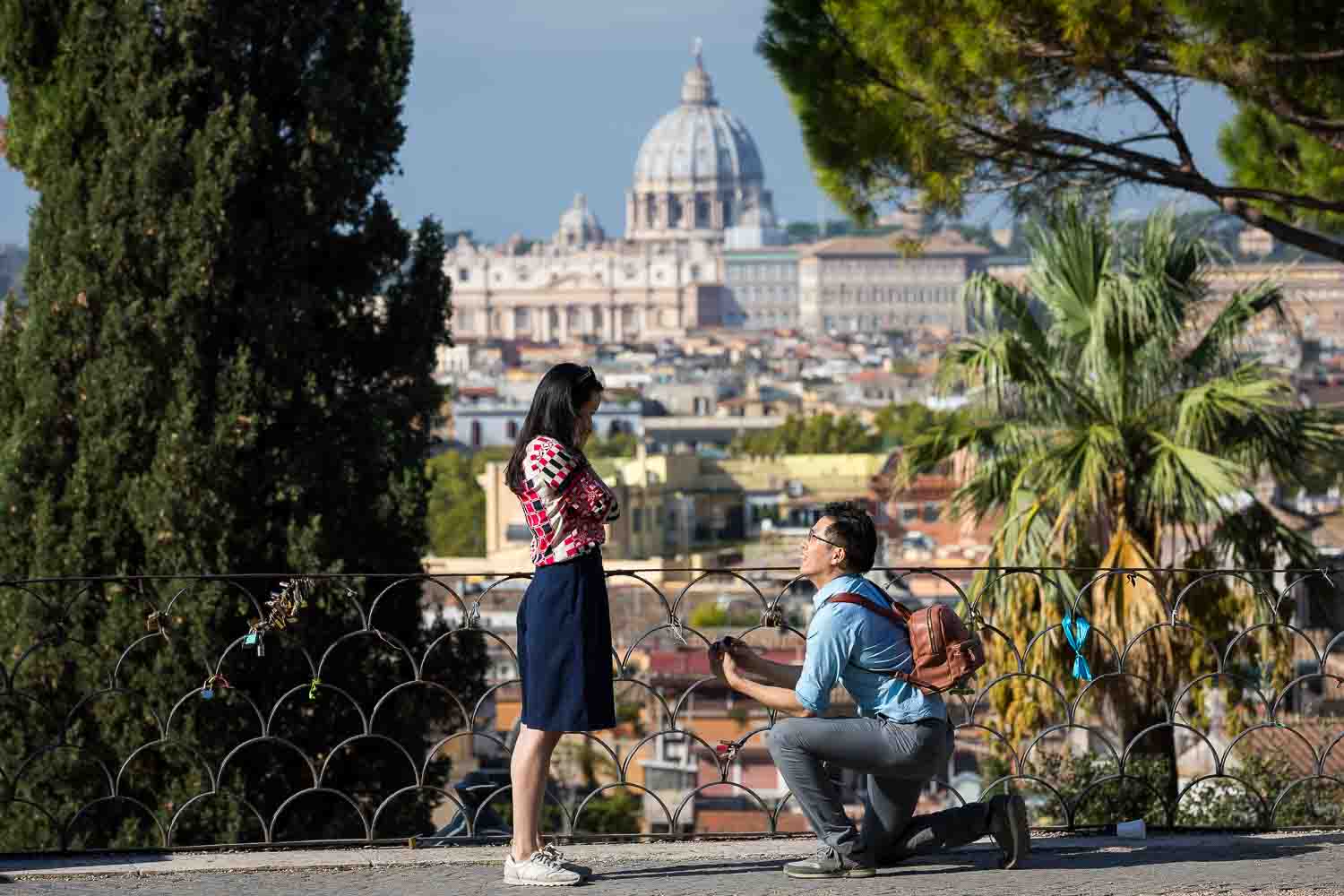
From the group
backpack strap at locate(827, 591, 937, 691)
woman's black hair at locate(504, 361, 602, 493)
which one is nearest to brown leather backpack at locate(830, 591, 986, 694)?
backpack strap at locate(827, 591, 937, 691)

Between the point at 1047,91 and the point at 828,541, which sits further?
the point at 1047,91

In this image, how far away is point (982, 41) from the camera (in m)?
6.59

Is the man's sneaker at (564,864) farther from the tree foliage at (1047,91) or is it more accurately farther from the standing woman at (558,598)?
the tree foliage at (1047,91)

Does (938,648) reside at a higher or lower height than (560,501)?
lower

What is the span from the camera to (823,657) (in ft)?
11.2

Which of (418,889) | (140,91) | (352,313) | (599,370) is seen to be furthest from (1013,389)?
(599,370)

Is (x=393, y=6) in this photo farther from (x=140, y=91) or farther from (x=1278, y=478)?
(x=1278, y=478)

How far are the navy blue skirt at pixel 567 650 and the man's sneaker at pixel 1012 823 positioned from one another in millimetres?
Result: 659

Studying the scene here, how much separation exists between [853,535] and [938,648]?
0.23m

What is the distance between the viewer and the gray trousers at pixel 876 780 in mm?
3453

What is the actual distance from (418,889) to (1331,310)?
116 meters

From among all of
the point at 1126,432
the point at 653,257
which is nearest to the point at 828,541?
the point at 1126,432

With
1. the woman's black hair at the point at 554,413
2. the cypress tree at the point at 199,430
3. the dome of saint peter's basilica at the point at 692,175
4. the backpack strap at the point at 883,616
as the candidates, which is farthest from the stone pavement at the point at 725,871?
the dome of saint peter's basilica at the point at 692,175

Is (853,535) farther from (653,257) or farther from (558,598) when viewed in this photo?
(653,257)
